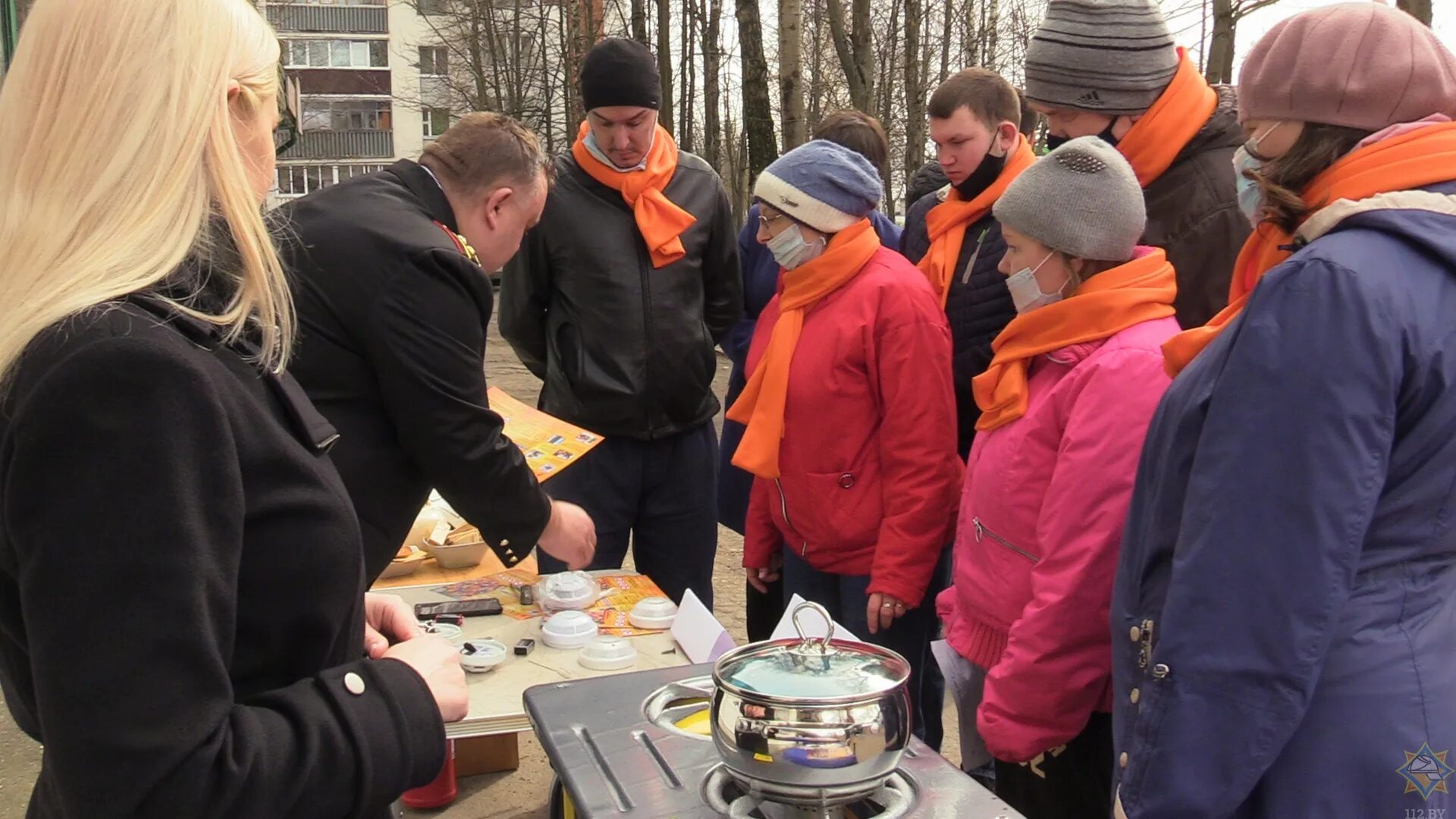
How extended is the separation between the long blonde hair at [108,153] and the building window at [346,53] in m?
56.6

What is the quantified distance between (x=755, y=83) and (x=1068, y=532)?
7.41 metres

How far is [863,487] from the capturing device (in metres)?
3.06

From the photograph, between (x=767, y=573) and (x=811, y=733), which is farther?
(x=767, y=573)

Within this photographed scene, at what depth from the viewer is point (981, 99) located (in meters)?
3.34

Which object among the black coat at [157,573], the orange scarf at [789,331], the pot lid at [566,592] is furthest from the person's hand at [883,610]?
the black coat at [157,573]

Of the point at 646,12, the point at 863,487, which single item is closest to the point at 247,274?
the point at 863,487

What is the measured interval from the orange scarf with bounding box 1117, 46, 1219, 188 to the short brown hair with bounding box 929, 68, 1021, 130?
711 mm

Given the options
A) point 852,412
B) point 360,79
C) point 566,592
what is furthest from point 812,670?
point 360,79

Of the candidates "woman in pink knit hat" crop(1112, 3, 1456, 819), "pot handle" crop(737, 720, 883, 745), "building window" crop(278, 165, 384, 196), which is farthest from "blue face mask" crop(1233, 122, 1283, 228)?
"building window" crop(278, 165, 384, 196)

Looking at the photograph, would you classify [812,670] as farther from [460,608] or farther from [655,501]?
[655,501]

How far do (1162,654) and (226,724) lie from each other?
44.8 inches

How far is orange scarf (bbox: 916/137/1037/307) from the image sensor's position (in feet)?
10.9

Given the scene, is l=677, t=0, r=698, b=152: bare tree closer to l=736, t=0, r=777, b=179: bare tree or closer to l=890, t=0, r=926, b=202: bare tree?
l=890, t=0, r=926, b=202: bare tree

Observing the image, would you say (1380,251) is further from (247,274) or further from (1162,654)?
(247,274)
